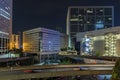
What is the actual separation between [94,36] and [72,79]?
97140 millimetres

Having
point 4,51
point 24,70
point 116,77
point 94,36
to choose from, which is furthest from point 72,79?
point 4,51

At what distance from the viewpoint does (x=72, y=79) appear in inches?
1932

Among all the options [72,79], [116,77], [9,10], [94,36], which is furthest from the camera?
[9,10]

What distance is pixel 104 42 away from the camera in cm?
12481

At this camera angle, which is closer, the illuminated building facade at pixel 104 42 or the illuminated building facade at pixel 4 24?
the illuminated building facade at pixel 104 42

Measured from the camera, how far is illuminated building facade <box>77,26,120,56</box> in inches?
4470

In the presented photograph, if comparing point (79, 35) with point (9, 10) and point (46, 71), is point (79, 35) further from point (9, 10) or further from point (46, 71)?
point (46, 71)

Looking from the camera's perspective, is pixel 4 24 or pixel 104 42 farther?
pixel 4 24

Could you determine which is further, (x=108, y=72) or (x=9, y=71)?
(x=108, y=72)

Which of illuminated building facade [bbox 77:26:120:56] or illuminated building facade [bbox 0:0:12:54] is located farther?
illuminated building facade [bbox 0:0:12:54]

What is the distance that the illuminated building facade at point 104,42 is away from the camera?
11353cm

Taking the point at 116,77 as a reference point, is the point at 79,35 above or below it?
above

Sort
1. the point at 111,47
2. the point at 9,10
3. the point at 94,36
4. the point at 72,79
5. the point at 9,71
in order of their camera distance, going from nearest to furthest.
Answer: the point at 9,71
the point at 72,79
the point at 111,47
the point at 94,36
the point at 9,10

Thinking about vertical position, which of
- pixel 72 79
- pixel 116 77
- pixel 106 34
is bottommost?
pixel 72 79
